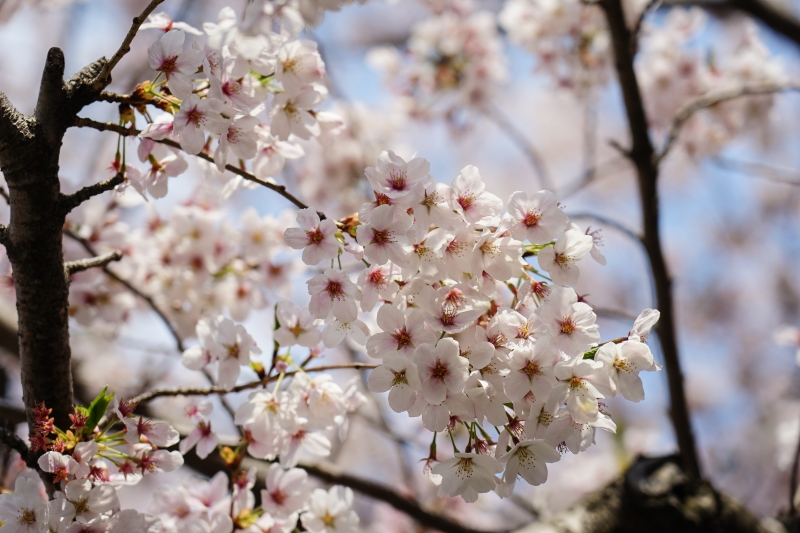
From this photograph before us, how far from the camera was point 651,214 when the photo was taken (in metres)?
1.91

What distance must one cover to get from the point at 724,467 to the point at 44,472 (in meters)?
5.55

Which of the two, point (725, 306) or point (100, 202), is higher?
point (725, 306)

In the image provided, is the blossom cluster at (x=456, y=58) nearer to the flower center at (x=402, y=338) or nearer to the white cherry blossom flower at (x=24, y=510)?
the flower center at (x=402, y=338)

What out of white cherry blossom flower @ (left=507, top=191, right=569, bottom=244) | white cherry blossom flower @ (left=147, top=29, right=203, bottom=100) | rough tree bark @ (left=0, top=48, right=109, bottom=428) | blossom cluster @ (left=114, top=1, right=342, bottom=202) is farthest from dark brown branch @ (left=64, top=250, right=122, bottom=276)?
white cherry blossom flower @ (left=507, top=191, right=569, bottom=244)

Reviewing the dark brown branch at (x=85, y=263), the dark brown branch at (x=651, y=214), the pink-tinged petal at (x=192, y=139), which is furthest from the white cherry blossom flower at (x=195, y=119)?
the dark brown branch at (x=651, y=214)

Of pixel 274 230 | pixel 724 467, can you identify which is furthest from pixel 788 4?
pixel 724 467

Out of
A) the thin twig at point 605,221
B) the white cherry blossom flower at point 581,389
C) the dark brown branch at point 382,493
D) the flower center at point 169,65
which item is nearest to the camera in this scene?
the white cherry blossom flower at point 581,389

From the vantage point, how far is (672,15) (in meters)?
2.94

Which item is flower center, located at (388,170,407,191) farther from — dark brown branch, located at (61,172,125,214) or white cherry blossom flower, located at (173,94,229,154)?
dark brown branch, located at (61,172,125,214)

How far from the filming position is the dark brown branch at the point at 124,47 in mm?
942

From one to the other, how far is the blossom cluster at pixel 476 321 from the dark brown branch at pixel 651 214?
3.28ft

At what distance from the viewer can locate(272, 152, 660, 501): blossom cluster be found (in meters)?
0.91

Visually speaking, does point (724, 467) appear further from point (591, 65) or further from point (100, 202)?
point (100, 202)

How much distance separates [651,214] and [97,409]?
1.59 meters
